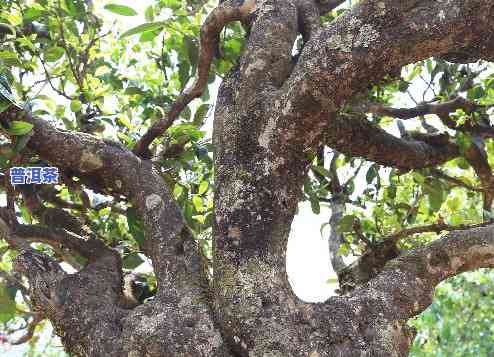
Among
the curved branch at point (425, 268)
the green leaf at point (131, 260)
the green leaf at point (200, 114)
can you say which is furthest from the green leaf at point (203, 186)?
the curved branch at point (425, 268)

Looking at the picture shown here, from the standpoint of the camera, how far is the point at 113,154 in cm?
171

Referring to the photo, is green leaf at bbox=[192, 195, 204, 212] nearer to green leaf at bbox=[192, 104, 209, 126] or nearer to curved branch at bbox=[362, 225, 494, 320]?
green leaf at bbox=[192, 104, 209, 126]

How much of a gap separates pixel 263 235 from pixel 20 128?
2.32 ft

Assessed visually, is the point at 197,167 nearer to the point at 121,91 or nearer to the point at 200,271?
the point at 121,91

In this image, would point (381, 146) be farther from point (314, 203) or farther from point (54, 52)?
point (54, 52)

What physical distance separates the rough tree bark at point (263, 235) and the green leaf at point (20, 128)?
76 mm

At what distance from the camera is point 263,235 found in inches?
55.7

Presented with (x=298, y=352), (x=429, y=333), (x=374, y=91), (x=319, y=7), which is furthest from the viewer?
(x=429, y=333)

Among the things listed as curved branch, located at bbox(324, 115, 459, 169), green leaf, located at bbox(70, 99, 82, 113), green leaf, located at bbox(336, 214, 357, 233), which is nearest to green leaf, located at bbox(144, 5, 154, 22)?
green leaf, located at bbox(70, 99, 82, 113)

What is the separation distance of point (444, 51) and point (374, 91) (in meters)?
1.12

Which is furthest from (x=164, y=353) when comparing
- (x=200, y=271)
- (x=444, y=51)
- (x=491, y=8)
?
(x=491, y=8)

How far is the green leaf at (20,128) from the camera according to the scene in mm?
1537

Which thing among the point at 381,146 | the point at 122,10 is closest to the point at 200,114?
the point at 122,10

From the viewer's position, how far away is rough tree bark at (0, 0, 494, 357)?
52.3 inches
